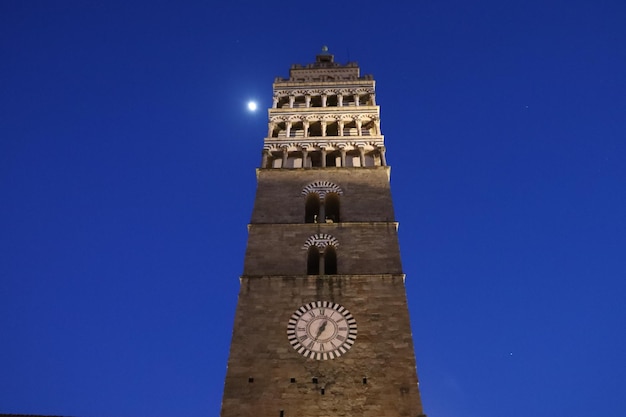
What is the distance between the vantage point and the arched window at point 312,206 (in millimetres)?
25250

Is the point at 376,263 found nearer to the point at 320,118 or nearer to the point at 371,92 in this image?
the point at 320,118

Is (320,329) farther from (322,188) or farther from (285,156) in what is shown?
(285,156)

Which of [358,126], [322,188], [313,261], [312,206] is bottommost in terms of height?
[313,261]

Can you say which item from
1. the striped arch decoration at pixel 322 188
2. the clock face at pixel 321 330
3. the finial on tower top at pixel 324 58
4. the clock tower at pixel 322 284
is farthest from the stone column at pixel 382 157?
the finial on tower top at pixel 324 58

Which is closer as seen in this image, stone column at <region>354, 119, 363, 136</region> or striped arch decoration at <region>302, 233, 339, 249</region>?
striped arch decoration at <region>302, 233, 339, 249</region>

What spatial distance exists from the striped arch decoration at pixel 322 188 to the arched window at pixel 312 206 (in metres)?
0.17

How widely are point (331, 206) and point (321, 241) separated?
3194mm

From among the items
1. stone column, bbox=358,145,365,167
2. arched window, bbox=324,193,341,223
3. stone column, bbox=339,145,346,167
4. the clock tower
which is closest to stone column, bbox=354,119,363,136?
the clock tower

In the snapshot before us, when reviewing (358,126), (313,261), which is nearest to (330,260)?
(313,261)

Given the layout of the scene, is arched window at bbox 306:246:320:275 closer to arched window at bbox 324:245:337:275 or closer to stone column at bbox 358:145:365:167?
arched window at bbox 324:245:337:275

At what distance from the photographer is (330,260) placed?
22.9m

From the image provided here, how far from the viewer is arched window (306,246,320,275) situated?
2253 cm

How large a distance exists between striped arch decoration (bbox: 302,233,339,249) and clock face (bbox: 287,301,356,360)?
2.76 meters

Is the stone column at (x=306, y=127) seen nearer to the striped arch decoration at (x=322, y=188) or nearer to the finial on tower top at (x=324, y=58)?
the striped arch decoration at (x=322, y=188)
